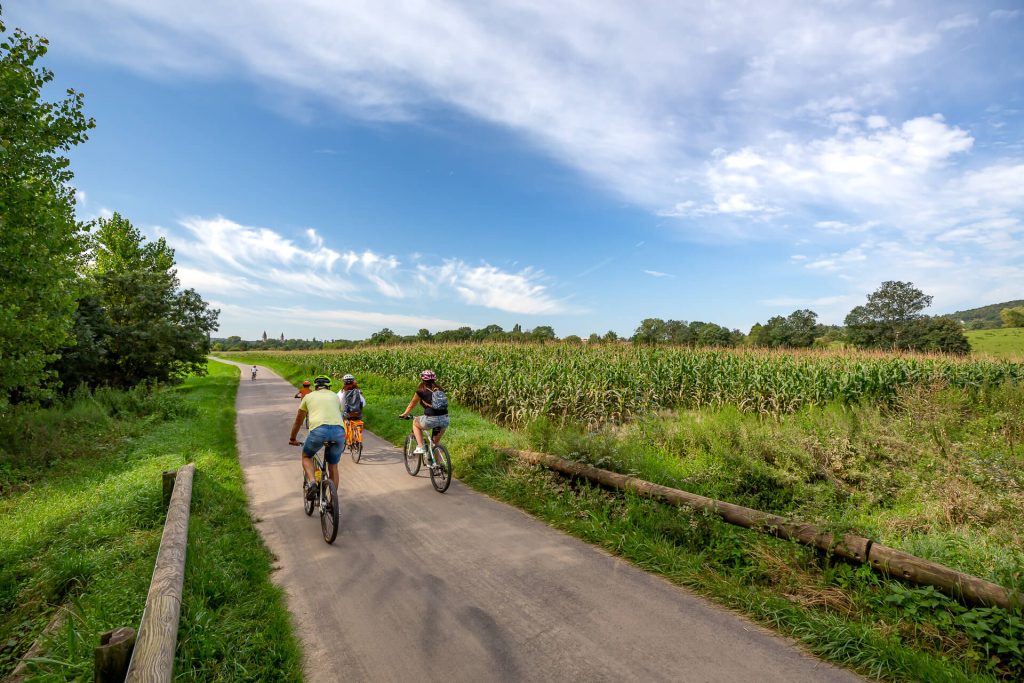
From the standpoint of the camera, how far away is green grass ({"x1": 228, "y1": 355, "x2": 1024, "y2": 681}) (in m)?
3.81

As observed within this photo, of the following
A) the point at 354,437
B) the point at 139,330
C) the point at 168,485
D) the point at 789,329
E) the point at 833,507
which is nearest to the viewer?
the point at 833,507

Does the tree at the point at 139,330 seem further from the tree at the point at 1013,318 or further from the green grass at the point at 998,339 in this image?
the tree at the point at 1013,318

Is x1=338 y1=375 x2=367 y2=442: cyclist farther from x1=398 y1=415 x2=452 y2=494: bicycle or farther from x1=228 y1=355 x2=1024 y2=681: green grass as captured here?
x1=398 y1=415 x2=452 y2=494: bicycle

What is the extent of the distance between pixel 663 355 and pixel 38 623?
1702 cm

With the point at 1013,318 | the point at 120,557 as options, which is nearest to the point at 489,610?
the point at 120,557

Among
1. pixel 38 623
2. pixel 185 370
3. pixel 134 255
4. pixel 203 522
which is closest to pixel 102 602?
pixel 38 623

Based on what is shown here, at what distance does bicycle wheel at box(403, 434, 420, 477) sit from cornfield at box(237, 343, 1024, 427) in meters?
4.93

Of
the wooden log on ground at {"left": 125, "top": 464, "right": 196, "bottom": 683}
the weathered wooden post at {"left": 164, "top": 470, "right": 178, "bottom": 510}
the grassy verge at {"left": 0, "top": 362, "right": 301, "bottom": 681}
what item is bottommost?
the grassy verge at {"left": 0, "top": 362, "right": 301, "bottom": 681}

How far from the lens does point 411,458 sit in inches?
385

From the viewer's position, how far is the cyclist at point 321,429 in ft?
22.7

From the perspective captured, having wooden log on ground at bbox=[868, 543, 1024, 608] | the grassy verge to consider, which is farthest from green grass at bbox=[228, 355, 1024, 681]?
the grassy verge

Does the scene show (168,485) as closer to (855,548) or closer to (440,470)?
(440,470)

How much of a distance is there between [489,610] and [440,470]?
13.2 ft

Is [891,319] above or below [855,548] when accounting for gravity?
above
